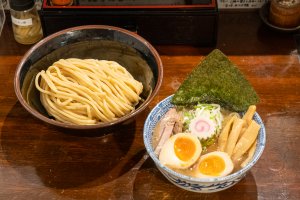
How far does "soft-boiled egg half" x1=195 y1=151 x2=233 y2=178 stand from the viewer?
4.44 feet

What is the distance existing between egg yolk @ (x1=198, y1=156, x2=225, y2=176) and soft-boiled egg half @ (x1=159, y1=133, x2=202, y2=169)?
3 centimetres

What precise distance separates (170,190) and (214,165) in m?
0.17

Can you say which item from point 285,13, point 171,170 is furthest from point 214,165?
point 285,13

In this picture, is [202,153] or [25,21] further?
[25,21]

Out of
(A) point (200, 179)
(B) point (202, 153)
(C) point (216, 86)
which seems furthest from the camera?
(C) point (216, 86)

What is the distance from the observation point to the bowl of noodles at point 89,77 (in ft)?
5.01

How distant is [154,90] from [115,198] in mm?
342

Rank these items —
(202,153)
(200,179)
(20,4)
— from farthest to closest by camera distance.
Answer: (20,4)
(202,153)
(200,179)

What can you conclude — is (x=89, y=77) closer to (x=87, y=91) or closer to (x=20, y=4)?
(x=87, y=91)

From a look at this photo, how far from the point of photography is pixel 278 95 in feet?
5.66

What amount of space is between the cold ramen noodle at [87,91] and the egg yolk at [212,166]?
319 millimetres

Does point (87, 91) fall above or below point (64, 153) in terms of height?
above

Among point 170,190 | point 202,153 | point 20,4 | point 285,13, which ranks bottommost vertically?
point 170,190

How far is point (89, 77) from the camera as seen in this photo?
160 cm
